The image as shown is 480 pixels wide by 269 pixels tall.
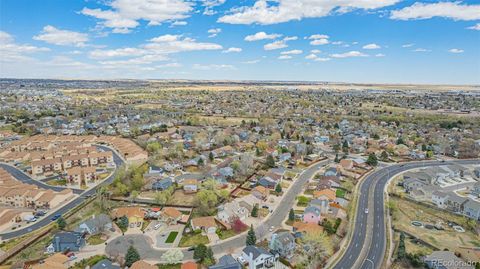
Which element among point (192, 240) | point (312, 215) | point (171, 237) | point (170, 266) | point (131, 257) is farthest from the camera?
point (312, 215)

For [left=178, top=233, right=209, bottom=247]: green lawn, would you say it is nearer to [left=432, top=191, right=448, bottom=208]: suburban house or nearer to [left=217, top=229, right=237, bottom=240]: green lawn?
[left=217, top=229, right=237, bottom=240]: green lawn

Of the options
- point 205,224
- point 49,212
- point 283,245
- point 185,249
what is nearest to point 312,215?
point 283,245

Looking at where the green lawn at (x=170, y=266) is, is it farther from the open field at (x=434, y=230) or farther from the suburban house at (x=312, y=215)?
the open field at (x=434, y=230)

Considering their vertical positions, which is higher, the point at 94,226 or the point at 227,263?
the point at 227,263

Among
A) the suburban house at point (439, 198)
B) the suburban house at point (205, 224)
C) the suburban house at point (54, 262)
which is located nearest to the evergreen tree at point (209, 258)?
the suburban house at point (205, 224)

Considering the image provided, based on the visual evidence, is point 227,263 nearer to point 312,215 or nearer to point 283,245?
point 283,245

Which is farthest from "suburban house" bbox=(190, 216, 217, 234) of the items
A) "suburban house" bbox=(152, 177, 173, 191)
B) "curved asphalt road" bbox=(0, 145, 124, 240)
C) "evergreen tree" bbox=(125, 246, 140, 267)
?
"curved asphalt road" bbox=(0, 145, 124, 240)

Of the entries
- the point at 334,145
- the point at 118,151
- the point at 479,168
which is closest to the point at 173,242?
the point at 118,151
